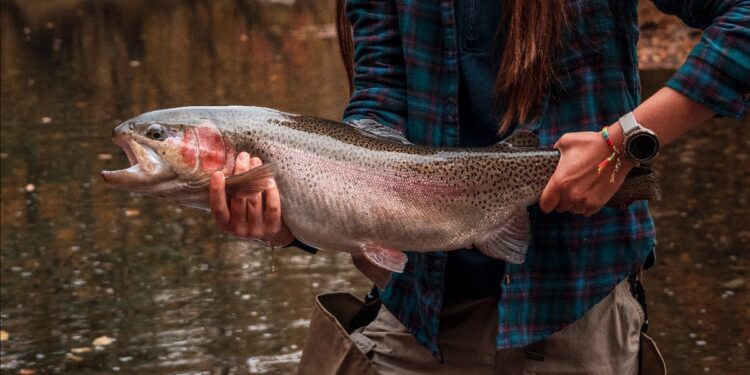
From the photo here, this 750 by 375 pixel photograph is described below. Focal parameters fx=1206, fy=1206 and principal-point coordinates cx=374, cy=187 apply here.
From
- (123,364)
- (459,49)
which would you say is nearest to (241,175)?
(459,49)

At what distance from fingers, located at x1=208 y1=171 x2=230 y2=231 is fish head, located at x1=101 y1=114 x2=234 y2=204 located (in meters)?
0.02

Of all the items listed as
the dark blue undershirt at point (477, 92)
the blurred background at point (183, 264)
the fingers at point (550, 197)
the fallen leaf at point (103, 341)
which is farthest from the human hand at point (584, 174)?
the fallen leaf at point (103, 341)

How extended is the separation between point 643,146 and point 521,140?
10.0 inches

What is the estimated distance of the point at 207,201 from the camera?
95.6 inches

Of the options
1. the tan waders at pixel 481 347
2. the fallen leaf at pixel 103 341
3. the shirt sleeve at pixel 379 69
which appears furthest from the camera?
the fallen leaf at pixel 103 341

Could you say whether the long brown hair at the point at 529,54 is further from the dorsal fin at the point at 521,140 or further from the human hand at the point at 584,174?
the human hand at the point at 584,174

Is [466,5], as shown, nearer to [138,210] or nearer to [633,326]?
[633,326]

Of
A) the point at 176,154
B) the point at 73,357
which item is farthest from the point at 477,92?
the point at 73,357

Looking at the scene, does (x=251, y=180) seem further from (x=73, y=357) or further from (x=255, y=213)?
(x=73, y=357)

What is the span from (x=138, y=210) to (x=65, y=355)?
3197 mm

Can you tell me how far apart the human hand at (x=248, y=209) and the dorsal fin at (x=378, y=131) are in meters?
0.23

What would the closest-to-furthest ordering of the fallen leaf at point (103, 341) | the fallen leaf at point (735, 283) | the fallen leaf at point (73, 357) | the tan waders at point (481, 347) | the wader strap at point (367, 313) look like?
1. the tan waders at point (481, 347)
2. the wader strap at point (367, 313)
3. the fallen leaf at point (73, 357)
4. the fallen leaf at point (103, 341)
5. the fallen leaf at point (735, 283)

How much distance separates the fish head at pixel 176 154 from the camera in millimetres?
2371

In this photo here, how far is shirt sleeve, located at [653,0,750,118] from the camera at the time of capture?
2240 millimetres
